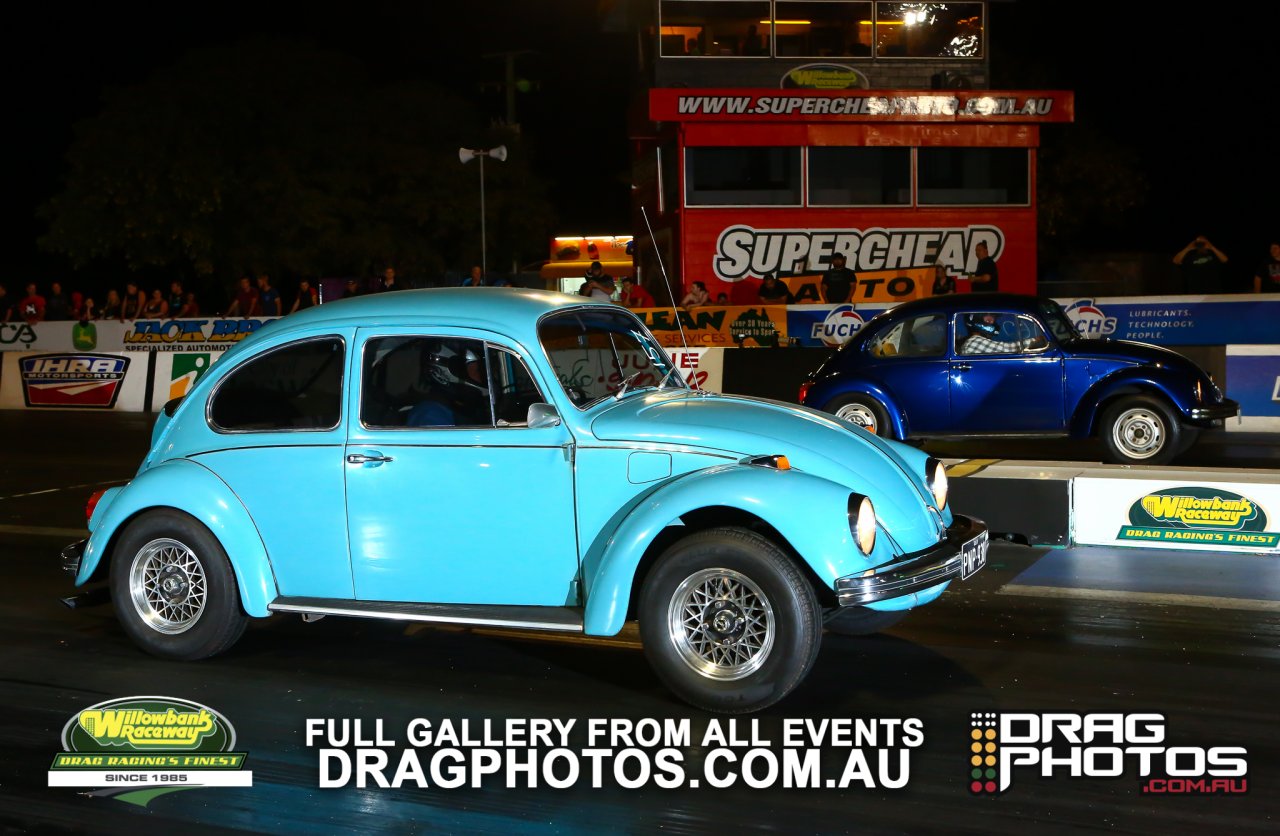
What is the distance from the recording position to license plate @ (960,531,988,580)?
6.12m

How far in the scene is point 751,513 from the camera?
5855 mm

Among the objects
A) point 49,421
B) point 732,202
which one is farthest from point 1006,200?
point 49,421

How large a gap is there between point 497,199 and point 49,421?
3446 cm

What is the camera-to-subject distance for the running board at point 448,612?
604cm

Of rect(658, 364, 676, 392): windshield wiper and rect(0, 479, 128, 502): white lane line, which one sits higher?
rect(658, 364, 676, 392): windshield wiper

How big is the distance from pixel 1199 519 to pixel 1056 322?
5064mm

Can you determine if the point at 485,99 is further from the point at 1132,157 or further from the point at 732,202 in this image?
the point at 732,202

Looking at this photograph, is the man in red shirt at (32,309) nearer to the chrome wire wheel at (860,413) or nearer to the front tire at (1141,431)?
the chrome wire wheel at (860,413)

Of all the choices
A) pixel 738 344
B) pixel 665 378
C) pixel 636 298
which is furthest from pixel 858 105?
pixel 665 378

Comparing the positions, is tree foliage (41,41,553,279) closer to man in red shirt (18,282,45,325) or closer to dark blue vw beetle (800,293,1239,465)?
man in red shirt (18,282,45,325)

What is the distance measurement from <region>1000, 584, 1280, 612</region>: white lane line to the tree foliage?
42.7 m

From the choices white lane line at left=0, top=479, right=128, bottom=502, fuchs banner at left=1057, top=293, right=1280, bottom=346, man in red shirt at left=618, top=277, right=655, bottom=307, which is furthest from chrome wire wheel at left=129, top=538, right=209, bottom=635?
man in red shirt at left=618, top=277, right=655, bottom=307

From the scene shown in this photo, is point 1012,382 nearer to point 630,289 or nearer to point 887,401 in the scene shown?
point 887,401

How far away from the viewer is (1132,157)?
55.5 m
